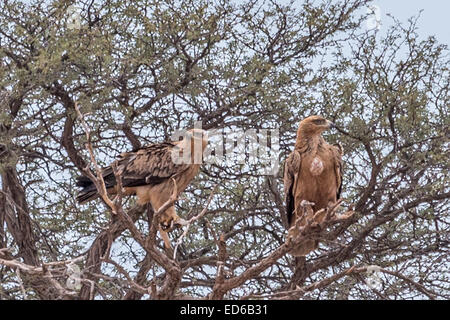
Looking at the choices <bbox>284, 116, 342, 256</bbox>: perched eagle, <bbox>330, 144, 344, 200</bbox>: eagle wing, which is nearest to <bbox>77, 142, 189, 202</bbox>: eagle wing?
<bbox>284, 116, 342, 256</bbox>: perched eagle

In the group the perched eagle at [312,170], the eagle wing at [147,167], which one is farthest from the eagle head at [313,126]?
the eagle wing at [147,167]

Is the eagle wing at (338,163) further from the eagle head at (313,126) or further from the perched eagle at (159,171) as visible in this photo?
the perched eagle at (159,171)

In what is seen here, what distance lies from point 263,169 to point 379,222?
4.11ft

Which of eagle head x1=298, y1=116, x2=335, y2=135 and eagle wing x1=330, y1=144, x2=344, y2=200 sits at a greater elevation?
eagle head x1=298, y1=116, x2=335, y2=135

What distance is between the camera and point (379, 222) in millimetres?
9125

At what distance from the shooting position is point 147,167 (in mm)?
8719

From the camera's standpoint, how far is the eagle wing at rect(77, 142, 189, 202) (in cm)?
862

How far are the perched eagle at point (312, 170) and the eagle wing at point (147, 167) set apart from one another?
121 cm

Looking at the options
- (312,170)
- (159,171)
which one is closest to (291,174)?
(312,170)

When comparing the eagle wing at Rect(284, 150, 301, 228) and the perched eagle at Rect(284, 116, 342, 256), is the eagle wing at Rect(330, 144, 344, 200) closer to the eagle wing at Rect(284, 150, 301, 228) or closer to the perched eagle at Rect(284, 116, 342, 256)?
the perched eagle at Rect(284, 116, 342, 256)

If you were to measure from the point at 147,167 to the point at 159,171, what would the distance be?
11 centimetres
